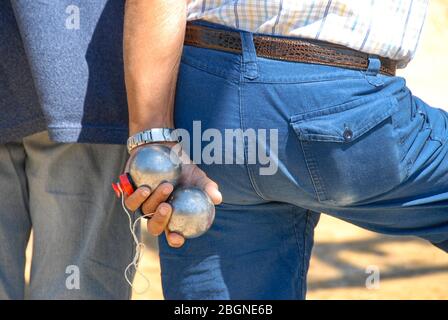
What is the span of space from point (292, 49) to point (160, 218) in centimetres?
38

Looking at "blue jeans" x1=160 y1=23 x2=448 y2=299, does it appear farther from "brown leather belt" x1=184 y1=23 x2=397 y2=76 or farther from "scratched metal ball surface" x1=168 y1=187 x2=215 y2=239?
"scratched metal ball surface" x1=168 y1=187 x2=215 y2=239

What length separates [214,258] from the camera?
186 centimetres

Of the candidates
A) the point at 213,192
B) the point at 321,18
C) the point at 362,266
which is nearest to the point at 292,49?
the point at 321,18

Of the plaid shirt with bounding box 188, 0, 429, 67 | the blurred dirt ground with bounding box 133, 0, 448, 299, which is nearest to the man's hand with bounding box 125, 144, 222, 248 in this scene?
the plaid shirt with bounding box 188, 0, 429, 67

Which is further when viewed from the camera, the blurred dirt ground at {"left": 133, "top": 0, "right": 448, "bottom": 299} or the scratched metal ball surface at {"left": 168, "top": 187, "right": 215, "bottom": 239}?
the blurred dirt ground at {"left": 133, "top": 0, "right": 448, "bottom": 299}

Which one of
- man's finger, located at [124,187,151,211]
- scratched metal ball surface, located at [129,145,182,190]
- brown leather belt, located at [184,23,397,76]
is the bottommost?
man's finger, located at [124,187,151,211]

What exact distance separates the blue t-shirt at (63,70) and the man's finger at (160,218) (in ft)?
1.10

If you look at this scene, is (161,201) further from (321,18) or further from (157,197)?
(321,18)

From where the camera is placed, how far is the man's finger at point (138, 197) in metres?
1.55

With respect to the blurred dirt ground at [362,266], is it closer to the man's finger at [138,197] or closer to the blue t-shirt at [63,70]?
the blue t-shirt at [63,70]

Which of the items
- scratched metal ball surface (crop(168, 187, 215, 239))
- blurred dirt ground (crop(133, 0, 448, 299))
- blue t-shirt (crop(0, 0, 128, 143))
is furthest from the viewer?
blurred dirt ground (crop(133, 0, 448, 299))

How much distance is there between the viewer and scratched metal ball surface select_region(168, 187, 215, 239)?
153 cm

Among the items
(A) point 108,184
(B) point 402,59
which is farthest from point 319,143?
(A) point 108,184

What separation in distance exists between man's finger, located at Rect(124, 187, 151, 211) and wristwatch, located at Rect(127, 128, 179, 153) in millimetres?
94
